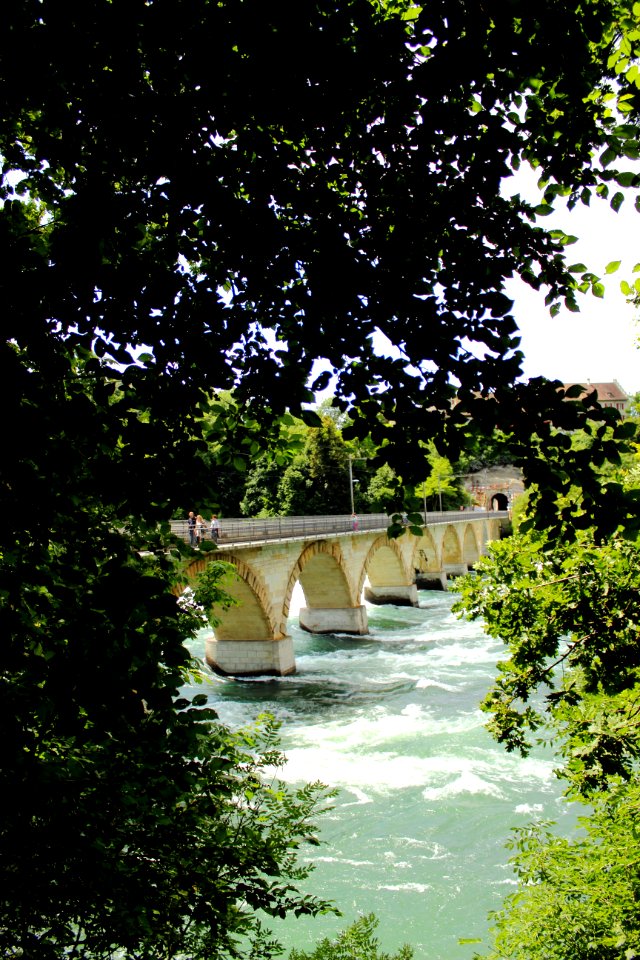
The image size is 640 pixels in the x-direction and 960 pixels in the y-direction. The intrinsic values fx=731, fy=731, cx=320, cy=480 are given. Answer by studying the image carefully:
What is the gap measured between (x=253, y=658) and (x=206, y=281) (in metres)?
23.1

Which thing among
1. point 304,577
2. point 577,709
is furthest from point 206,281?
point 304,577

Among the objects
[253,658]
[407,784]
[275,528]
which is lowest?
[407,784]

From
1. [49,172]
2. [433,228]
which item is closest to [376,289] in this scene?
[433,228]

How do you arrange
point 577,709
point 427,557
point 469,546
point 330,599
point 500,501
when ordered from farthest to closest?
point 500,501
point 469,546
point 427,557
point 330,599
point 577,709

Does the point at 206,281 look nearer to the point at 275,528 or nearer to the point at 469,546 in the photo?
the point at 275,528

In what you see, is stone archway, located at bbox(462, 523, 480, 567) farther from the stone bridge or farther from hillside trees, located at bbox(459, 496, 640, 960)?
hillside trees, located at bbox(459, 496, 640, 960)

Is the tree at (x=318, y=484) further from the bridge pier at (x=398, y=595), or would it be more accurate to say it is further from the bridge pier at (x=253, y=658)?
the bridge pier at (x=253, y=658)

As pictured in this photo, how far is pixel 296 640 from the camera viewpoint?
32281 mm

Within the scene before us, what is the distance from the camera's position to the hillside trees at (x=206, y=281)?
2.45 m

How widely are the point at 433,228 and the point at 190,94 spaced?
102 centimetres

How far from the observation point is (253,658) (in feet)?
82.0

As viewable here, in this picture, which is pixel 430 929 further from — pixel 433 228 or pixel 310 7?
pixel 310 7

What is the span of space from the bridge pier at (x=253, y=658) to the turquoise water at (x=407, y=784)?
72 cm

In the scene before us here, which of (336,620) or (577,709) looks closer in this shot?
(577,709)
